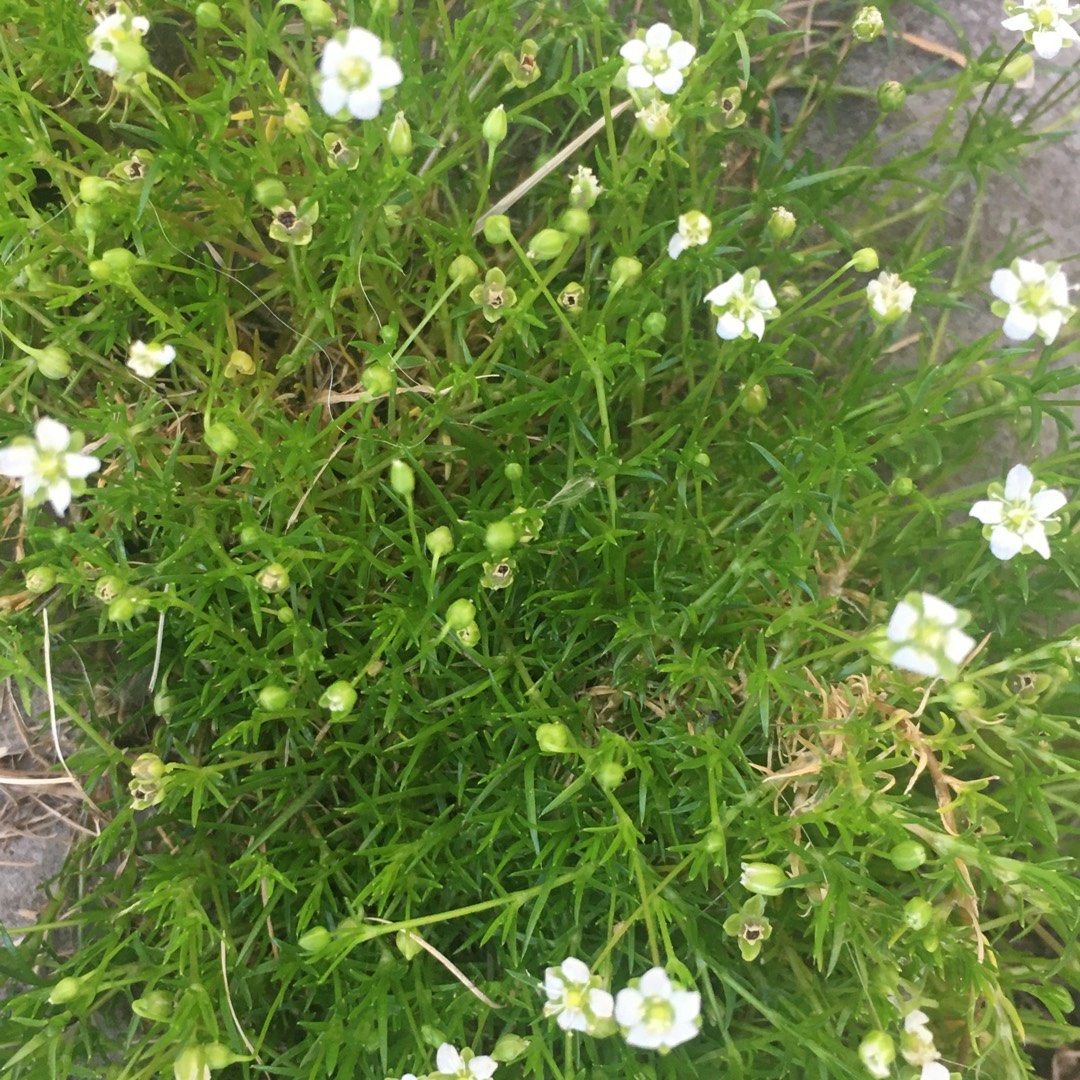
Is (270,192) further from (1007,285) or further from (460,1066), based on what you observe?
(460,1066)

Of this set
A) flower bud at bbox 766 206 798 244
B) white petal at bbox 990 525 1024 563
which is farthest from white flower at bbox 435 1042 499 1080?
flower bud at bbox 766 206 798 244

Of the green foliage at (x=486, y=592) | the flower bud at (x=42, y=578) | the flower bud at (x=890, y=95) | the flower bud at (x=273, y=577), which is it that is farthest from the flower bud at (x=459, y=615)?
the flower bud at (x=890, y=95)

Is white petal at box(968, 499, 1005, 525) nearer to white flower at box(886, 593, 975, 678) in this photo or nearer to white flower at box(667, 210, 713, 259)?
white flower at box(886, 593, 975, 678)

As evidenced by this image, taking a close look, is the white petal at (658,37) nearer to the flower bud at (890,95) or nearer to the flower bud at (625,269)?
the flower bud at (625,269)

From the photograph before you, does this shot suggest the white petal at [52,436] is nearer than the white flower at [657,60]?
Yes

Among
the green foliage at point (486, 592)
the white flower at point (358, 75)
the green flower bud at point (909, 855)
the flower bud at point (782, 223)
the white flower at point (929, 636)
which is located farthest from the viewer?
the flower bud at point (782, 223)
